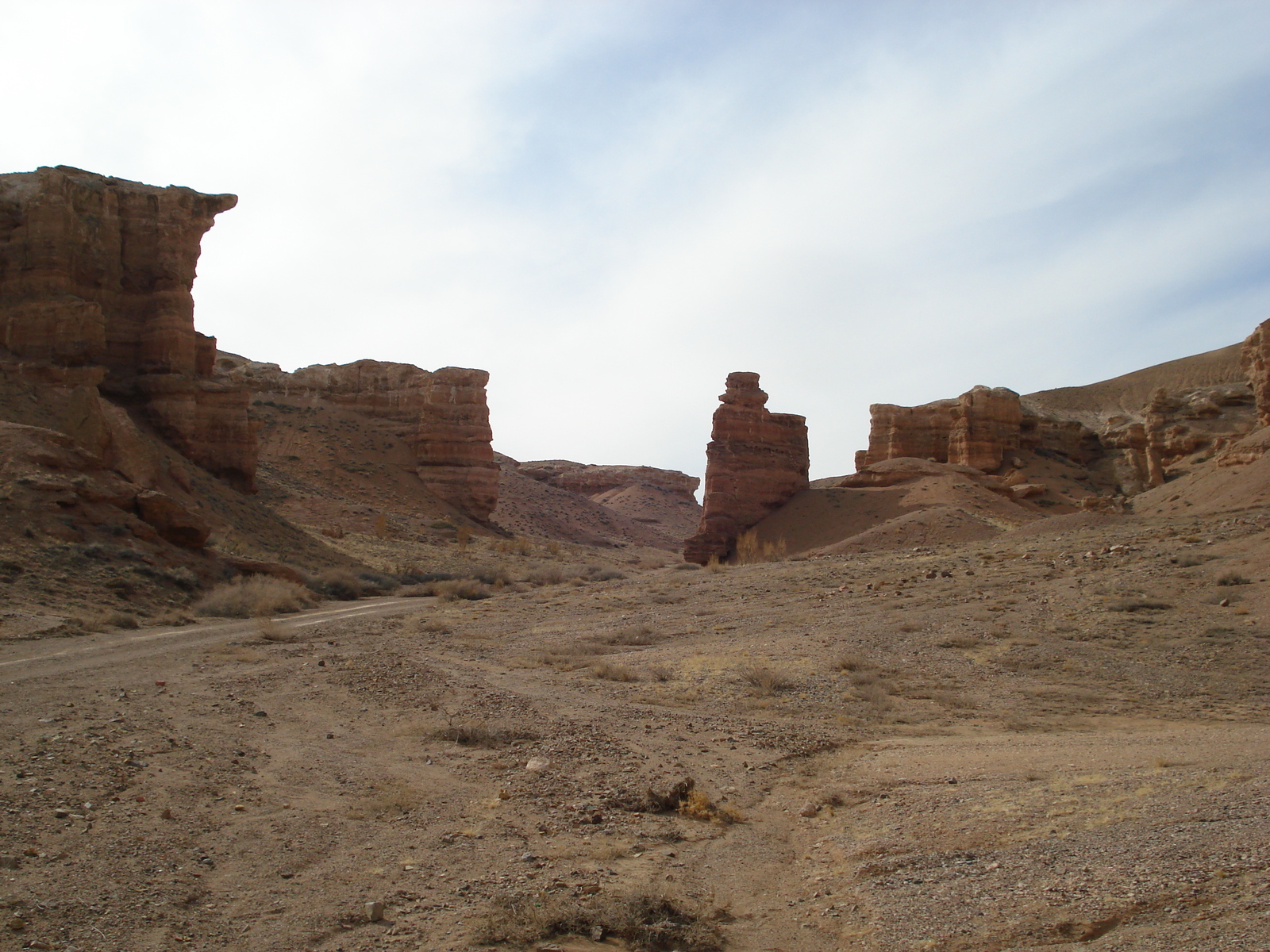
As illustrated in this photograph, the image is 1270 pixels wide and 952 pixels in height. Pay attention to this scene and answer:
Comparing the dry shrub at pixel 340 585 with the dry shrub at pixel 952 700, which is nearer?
the dry shrub at pixel 952 700

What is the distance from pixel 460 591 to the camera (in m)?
27.3

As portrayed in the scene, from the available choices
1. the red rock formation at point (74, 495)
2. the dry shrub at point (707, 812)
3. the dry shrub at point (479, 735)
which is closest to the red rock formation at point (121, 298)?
the red rock formation at point (74, 495)

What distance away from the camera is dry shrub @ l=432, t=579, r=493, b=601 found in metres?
26.5

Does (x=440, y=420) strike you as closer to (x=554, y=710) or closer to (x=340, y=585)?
(x=340, y=585)

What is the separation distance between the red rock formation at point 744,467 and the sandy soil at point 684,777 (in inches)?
870

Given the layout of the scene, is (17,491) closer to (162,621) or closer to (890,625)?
(162,621)

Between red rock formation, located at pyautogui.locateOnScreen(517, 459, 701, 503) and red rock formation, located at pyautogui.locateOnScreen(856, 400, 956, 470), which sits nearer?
red rock formation, located at pyautogui.locateOnScreen(856, 400, 956, 470)

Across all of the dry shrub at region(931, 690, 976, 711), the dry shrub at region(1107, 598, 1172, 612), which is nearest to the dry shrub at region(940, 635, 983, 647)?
the dry shrub at region(931, 690, 976, 711)

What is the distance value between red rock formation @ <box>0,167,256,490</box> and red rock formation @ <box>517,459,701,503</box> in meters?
58.4

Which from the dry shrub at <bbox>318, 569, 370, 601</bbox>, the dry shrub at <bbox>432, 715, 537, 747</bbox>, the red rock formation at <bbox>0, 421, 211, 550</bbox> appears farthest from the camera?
the dry shrub at <bbox>318, 569, 370, 601</bbox>

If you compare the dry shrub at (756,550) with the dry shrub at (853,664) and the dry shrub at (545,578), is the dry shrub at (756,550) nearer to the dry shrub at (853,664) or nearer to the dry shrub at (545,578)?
the dry shrub at (545,578)

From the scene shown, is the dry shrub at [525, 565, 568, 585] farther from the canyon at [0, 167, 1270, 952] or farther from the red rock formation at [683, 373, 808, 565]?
the red rock formation at [683, 373, 808, 565]

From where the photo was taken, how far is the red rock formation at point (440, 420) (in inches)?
2074

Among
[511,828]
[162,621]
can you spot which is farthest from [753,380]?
[511,828]
